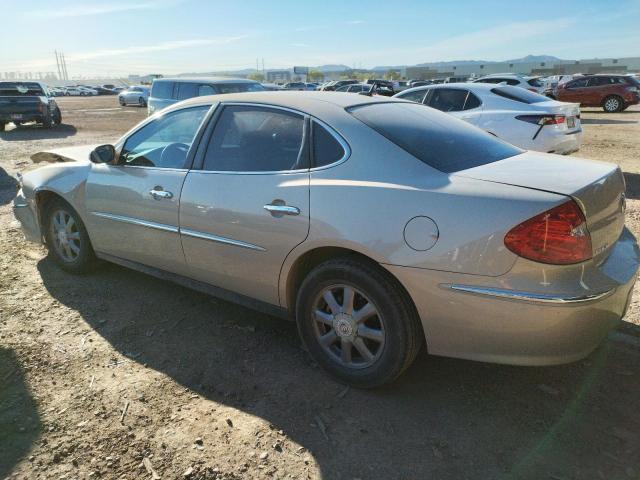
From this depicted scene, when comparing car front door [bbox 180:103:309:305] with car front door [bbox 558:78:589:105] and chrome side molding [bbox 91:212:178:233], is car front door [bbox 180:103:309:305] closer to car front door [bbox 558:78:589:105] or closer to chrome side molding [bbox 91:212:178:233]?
chrome side molding [bbox 91:212:178:233]

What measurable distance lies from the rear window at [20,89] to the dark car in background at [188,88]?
8933mm

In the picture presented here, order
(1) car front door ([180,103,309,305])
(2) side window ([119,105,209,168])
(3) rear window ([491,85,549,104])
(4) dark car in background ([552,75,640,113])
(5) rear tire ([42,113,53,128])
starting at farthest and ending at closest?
(4) dark car in background ([552,75,640,113]) < (5) rear tire ([42,113,53,128]) < (3) rear window ([491,85,549,104]) < (2) side window ([119,105,209,168]) < (1) car front door ([180,103,309,305])

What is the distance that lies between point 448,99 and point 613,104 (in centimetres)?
1706

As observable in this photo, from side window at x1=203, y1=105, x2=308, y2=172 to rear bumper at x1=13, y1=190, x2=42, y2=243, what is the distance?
227 centimetres

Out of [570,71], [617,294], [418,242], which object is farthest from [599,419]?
[570,71]

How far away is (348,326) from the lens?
110 inches

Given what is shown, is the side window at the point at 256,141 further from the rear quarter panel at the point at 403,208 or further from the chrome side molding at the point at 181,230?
the chrome side molding at the point at 181,230

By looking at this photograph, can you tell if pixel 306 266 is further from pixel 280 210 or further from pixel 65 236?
pixel 65 236

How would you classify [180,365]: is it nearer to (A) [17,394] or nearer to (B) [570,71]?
(A) [17,394]

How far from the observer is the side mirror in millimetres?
3853

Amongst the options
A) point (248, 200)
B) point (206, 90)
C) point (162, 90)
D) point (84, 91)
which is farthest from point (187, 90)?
point (84, 91)

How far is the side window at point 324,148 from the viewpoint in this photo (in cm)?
282

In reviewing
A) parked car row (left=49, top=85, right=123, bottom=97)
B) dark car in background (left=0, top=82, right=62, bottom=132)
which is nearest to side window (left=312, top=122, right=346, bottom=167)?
dark car in background (left=0, top=82, right=62, bottom=132)

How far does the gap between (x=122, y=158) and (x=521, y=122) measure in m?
6.39
